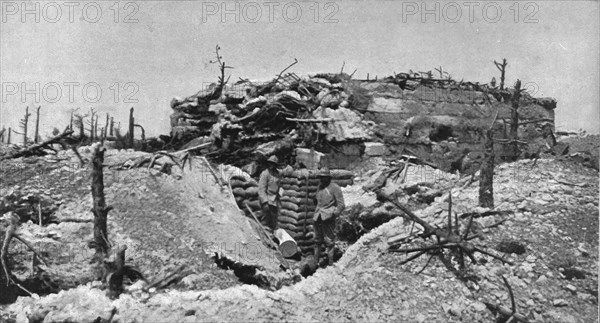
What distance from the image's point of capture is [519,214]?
18.1 feet

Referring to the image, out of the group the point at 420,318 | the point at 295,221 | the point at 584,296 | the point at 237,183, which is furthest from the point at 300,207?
the point at 584,296

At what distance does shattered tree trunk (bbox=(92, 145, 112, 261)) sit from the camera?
16.3 ft

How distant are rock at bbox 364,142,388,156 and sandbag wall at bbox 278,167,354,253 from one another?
2241 mm

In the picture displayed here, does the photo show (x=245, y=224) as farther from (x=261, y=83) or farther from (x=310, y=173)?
(x=261, y=83)

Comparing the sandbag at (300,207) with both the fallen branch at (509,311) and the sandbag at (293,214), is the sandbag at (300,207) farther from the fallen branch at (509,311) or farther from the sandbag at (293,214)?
the fallen branch at (509,311)

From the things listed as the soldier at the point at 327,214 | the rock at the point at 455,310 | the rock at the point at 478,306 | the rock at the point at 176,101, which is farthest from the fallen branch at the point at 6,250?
the rock at the point at 176,101

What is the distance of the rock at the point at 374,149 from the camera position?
32.6 feet

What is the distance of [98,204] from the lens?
4969 mm

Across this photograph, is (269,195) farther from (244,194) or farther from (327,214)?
(327,214)

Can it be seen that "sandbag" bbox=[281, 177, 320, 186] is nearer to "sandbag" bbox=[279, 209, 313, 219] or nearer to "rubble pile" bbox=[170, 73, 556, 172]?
"sandbag" bbox=[279, 209, 313, 219]

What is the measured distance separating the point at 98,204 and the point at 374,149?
254 inches

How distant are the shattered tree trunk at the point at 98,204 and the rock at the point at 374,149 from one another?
6.23m

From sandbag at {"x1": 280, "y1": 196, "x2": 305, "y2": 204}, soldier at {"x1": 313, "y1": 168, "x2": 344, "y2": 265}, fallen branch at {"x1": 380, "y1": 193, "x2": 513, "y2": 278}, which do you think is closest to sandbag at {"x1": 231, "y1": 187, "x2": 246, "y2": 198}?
sandbag at {"x1": 280, "y1": 196, "x2": 305, "y2": 204}

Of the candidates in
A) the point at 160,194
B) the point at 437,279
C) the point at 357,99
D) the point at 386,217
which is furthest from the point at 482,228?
the point at 357,99
